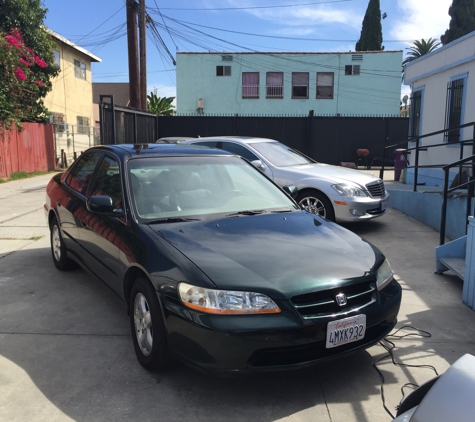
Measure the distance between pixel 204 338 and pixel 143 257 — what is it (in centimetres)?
82

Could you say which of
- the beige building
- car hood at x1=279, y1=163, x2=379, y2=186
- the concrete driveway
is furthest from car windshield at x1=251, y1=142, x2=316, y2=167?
the beige building

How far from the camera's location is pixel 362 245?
3646mm

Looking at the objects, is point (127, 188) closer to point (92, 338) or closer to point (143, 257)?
point (143, 257)

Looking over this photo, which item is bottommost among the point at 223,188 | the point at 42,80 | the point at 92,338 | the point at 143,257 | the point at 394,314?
the point at 92,338

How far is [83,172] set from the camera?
16.7 feet

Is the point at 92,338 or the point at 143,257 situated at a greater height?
the point at 143,257

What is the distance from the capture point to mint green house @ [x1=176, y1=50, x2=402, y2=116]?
26.2 m

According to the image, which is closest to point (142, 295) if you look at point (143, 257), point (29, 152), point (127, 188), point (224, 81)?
point (143, 257)

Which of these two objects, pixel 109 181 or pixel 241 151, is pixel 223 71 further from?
pixel 109 181

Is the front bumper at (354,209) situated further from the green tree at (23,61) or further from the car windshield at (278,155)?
the green tree at (23,61)

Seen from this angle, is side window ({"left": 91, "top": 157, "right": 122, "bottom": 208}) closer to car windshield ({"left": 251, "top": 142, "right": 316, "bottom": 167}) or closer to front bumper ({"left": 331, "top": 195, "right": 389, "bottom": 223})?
front bumper ({"left": 331, "top": 195, "right": 389, "bottom": 223})

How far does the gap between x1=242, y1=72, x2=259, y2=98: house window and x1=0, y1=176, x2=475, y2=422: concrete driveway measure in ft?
75.2

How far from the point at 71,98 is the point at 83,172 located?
2226 cm

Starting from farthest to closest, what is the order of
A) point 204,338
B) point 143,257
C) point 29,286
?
point 29,286 → point 143,257 → point 204,338
